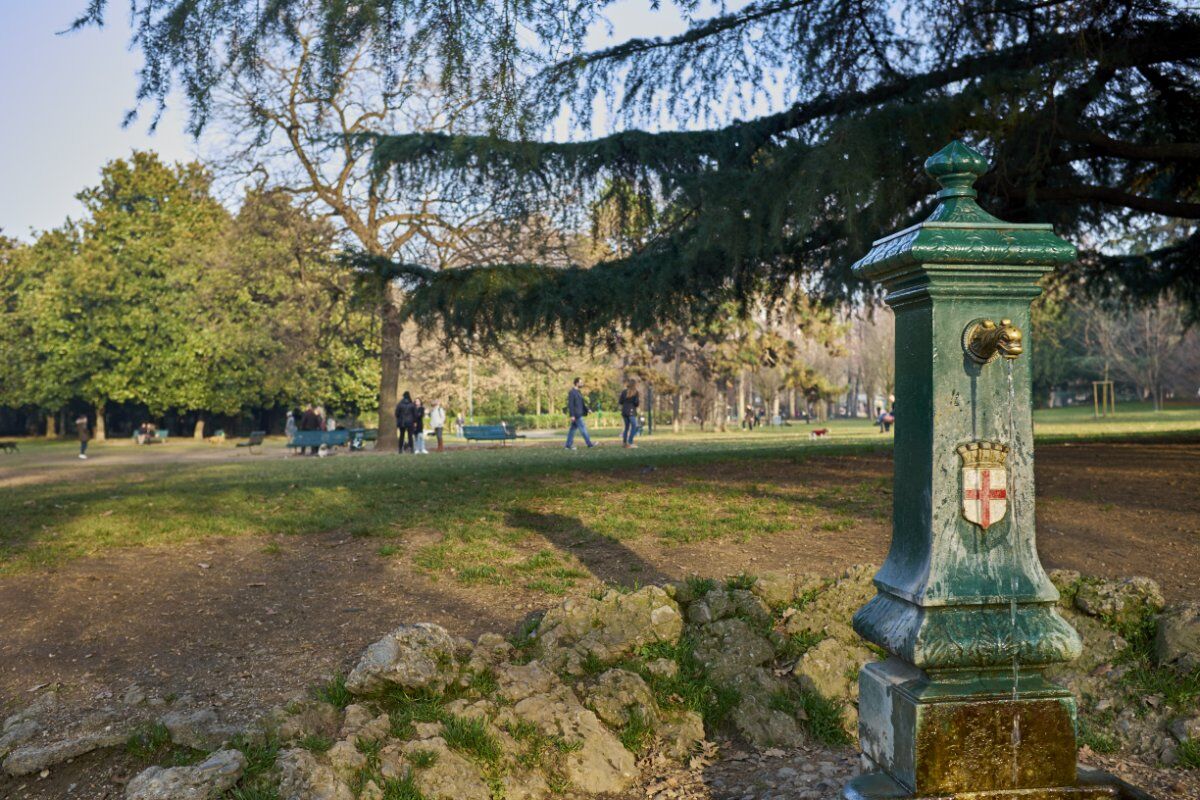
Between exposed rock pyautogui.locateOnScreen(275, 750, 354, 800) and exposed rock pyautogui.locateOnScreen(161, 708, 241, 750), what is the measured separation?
0.34 meters

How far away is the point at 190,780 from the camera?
390cm

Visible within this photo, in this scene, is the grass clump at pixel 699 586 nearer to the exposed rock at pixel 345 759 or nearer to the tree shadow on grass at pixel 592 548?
the tree shadow on grass at pixel 592 548

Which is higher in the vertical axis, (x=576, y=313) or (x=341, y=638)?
(x=576, y=313)

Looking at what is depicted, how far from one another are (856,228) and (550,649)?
4.86 m

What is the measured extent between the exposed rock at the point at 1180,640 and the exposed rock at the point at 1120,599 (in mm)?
209

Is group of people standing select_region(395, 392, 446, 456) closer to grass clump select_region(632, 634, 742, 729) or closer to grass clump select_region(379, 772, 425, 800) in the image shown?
grass clump select_region(632, 634, 742, 729)

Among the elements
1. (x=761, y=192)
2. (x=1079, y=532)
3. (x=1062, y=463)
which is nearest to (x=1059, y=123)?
(x=761, y=192)

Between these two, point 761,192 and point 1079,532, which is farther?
point 761,192

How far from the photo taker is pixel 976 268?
2.64 m

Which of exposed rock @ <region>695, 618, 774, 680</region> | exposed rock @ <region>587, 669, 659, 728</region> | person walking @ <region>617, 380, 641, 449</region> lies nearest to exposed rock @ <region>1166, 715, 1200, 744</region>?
exposed rock @ <region>695, 618, 774, 680</region>

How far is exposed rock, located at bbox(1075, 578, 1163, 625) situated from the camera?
5.58 metres

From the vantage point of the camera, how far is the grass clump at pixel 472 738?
4406 millimetres

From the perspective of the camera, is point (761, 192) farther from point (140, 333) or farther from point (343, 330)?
point (140, 333)

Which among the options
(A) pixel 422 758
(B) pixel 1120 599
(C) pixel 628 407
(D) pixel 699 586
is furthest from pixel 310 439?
(B) pixel 1120 599
